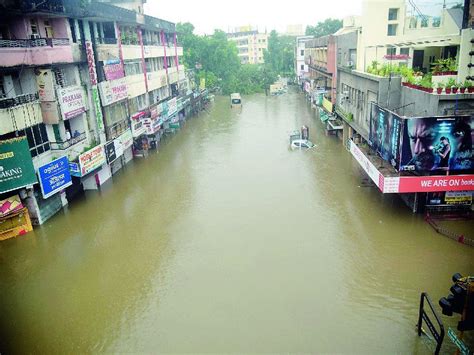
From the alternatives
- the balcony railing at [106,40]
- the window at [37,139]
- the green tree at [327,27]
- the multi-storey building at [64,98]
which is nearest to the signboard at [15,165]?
the multi-storey building at [64,98]

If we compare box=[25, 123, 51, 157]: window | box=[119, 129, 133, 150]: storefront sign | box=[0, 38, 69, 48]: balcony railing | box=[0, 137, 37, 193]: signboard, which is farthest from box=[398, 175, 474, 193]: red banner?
box=[119, 129, 133, 150]: storefront sign

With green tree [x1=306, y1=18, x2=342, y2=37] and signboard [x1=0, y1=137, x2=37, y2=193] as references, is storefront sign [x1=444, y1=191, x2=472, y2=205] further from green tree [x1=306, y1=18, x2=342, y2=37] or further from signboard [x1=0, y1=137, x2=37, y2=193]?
green tree [x1=306, y1=18, x2=342, y2=37]

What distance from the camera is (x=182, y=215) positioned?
2223cm

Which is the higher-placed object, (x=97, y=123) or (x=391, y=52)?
(x=391, y=52)

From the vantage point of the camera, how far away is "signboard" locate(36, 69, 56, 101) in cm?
2103

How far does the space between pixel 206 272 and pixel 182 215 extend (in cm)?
628

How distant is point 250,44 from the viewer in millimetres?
131500

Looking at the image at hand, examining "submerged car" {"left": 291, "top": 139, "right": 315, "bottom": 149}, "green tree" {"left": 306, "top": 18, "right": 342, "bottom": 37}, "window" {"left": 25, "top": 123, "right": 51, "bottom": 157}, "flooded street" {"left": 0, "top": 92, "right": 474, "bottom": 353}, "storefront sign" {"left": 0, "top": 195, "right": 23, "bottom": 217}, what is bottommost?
"flooded street" {"left": 0, "top": 92, "right": 474, "bottom": 353}

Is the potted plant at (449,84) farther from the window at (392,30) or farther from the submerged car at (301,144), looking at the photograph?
the submerged car at (301,144)

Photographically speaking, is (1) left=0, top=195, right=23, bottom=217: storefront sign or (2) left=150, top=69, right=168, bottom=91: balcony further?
(2) left=150, top=69, right=168, bottom=91: balcony

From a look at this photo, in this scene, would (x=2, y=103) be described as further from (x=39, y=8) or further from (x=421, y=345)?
(x=421, y=345)

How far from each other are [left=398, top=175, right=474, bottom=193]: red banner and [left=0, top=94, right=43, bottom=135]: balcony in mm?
18719

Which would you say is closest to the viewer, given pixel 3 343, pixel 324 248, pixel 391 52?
pixel 3 343

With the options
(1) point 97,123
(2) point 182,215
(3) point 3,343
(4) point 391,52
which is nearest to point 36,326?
(3) point 3,343
